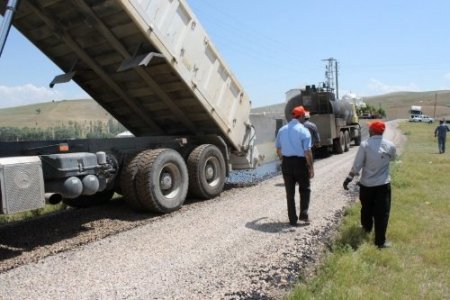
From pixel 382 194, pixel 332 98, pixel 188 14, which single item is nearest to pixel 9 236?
pixel 188 14

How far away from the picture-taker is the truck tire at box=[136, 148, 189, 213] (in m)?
7.57

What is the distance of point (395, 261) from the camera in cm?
523

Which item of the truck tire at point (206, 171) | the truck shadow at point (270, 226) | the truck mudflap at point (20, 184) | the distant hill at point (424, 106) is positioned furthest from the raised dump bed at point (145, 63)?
the distant hill at point (424, 106)

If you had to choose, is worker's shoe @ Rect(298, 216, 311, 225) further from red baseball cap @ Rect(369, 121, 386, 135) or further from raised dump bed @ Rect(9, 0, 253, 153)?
raised dump bed @ Rect(9, 0, 253, 153)

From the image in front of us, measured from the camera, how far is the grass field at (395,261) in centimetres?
436

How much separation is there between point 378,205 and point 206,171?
14.0 feet

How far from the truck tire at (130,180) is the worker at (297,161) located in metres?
2.41

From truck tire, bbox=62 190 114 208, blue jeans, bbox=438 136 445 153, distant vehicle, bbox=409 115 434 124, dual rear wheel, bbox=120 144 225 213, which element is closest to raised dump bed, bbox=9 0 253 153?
dual rear wheel, bbox=120 144 225 213

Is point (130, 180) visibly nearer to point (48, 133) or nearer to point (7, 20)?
point (7, 20)

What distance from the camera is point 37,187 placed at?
5.65m

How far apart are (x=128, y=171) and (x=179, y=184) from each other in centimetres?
111

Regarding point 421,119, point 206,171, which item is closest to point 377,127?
point 206,171

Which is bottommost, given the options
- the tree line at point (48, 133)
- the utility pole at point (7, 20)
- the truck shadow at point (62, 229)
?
the truck shadow at point (62, 229)

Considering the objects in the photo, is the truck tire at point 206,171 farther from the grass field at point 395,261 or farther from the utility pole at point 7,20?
the utility pole at point 7,20
